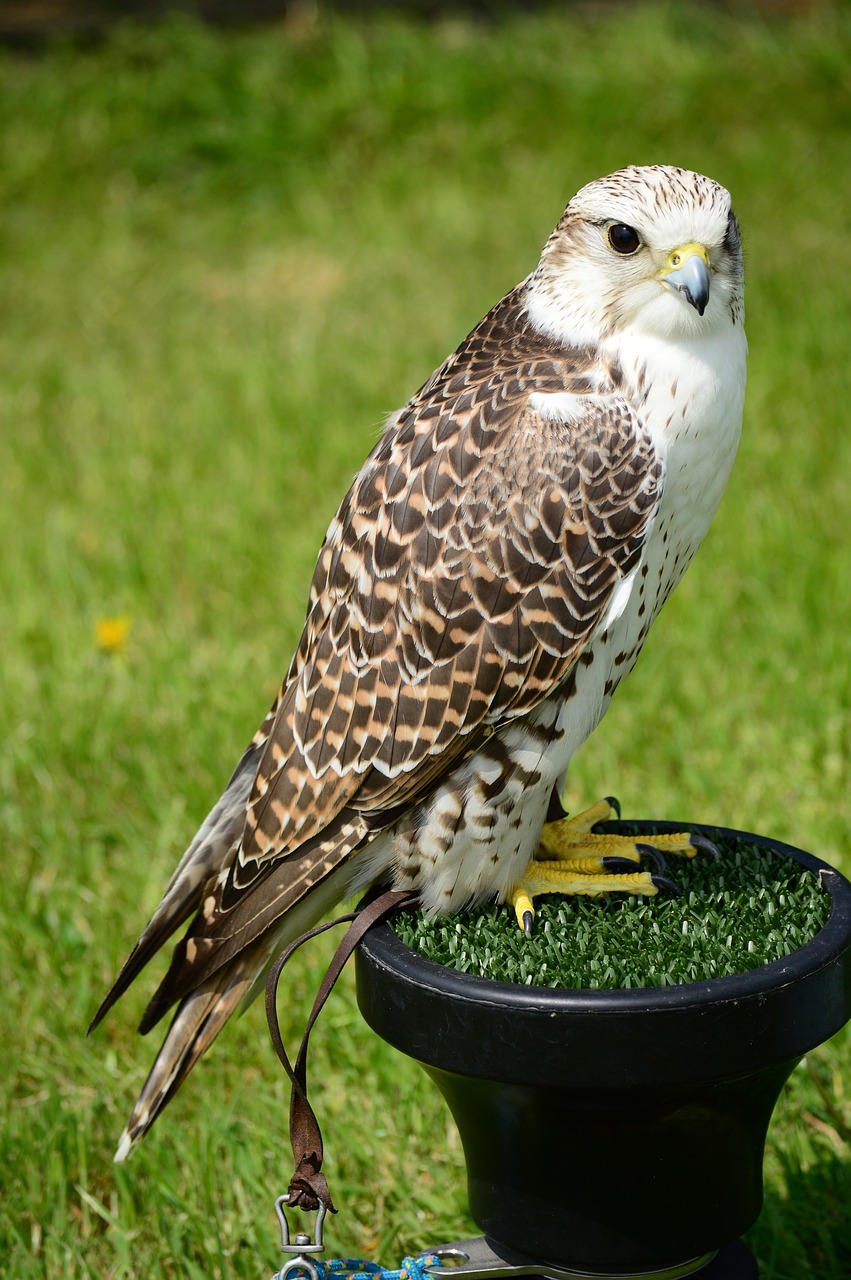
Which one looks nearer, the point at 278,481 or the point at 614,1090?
the point at 614,1090

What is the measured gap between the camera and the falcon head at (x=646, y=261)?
2.06 meters

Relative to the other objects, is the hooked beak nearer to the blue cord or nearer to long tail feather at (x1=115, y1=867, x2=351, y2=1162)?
long tail feather at (x1=115, y1=867, x2=351, y2=1162)

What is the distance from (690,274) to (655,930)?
94cm

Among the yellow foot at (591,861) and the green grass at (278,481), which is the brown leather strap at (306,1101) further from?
→ the green grass at (278,481)

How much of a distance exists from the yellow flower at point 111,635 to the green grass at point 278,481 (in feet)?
0.14

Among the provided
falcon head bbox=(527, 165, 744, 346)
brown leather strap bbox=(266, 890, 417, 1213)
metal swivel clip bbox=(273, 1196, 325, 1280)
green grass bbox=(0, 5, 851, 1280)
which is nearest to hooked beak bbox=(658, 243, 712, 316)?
falcon head bbox=(527, 165, 744, 346)

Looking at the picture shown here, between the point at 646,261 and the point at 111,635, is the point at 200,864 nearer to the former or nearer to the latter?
the point at 646,261

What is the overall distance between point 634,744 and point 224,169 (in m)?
6.26

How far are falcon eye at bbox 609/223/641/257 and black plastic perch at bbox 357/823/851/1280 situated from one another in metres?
1.00

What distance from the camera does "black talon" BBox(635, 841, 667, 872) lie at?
2264 mm

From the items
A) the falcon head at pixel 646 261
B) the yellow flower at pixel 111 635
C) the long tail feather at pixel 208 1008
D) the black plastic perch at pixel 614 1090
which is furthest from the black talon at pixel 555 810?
the yellow flower at pixel 111 635

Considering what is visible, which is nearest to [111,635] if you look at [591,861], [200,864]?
[200,864]

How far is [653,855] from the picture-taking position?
2.29m

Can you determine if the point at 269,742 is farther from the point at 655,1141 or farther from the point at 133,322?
the point at 133,322
